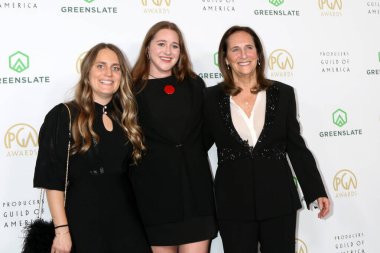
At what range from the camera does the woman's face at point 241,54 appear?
2203 millimetres

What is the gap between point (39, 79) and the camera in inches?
100.0

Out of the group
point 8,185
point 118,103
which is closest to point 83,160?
point 118,103

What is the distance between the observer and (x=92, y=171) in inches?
74.6

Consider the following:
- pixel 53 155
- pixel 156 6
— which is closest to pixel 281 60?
pixel 156 6

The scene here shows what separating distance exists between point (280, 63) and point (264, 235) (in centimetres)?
132

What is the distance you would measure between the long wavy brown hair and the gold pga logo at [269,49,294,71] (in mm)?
1200

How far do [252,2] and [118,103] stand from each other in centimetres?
132

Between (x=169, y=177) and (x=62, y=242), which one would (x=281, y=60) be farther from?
(x=62, y=242)

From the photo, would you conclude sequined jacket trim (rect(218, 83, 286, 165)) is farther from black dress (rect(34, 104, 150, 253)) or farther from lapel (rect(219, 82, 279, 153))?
black dress (rect(34, 104, 150, 253))

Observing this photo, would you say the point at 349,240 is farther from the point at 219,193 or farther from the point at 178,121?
the point at 178,121

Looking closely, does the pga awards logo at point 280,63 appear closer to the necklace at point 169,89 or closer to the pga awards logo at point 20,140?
the necklace at point 169,89

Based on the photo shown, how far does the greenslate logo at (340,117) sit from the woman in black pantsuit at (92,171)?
1657mm

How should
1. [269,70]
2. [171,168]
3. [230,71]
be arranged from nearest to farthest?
[171,168] < [230,71] < [269,70]

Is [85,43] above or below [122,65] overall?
above
